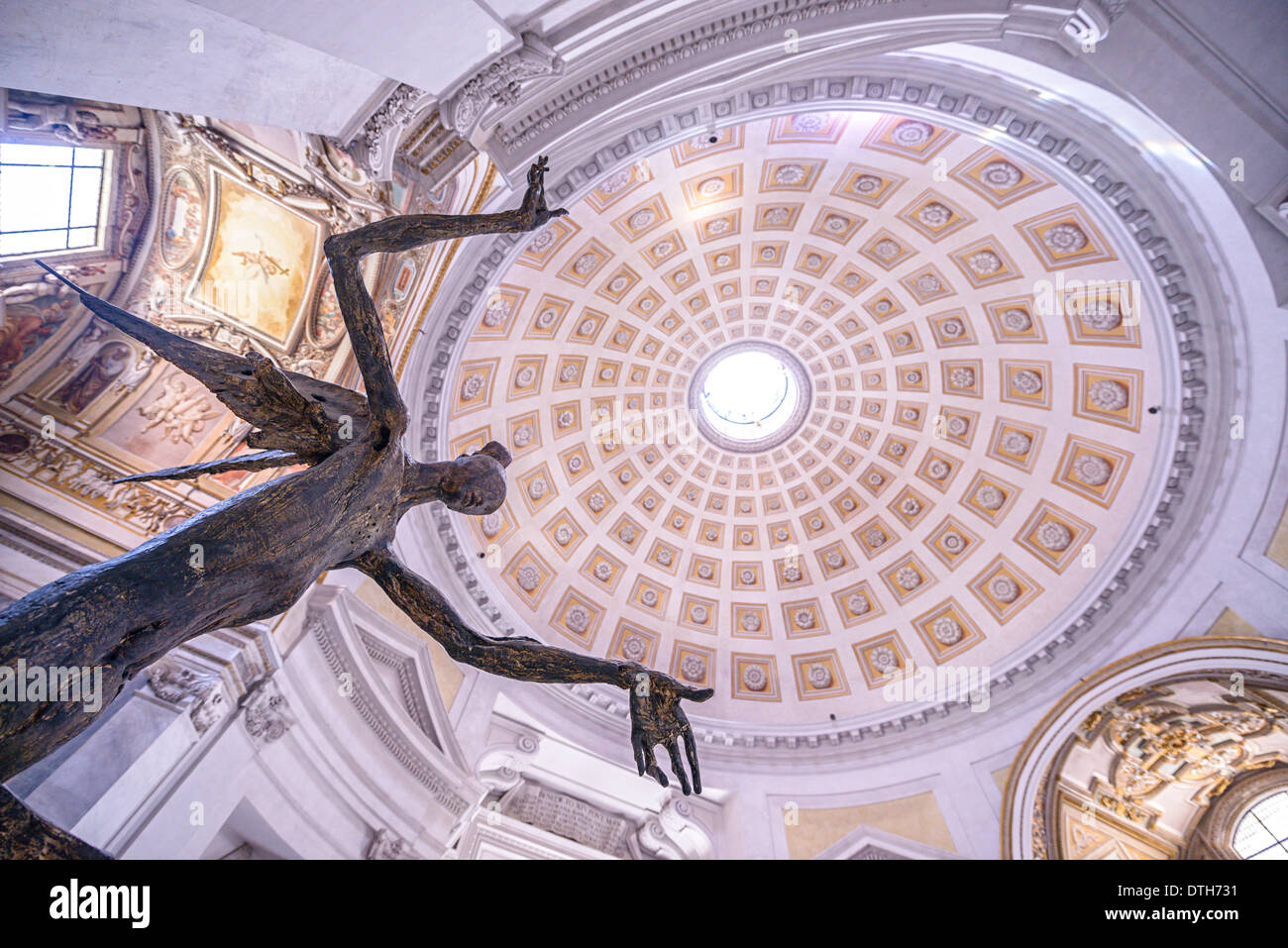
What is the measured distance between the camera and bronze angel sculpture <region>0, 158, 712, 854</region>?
1.82m

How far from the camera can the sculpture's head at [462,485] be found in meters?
3.63

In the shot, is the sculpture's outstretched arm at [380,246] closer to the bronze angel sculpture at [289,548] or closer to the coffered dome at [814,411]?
the bronze angel sculpture at [289,548]

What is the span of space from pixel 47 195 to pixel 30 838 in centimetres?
558

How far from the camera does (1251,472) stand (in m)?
10.2

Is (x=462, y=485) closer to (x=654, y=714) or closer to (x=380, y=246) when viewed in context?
(x=380, y=246)

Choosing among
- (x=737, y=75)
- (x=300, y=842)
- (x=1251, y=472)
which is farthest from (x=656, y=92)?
(x=1251, y=472)

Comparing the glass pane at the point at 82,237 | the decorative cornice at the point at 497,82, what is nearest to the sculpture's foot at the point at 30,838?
the decorative cornice at the point at 497,82

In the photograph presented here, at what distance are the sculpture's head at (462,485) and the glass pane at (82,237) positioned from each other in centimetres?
431

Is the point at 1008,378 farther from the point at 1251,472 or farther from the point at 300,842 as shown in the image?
the point at 300,842

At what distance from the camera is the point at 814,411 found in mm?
18094

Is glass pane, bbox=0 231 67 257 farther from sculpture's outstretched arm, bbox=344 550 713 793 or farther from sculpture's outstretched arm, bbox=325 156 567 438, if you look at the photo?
sculpture's outstretched arm, bbox=344 550 713 793

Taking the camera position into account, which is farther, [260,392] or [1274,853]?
[1274,853]

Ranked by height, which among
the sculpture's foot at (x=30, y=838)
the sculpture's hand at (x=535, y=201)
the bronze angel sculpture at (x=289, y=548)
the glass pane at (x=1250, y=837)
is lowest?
the glass pane at (x=1250, y=837)

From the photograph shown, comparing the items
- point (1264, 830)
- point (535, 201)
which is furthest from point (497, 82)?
point (1264, 830)
